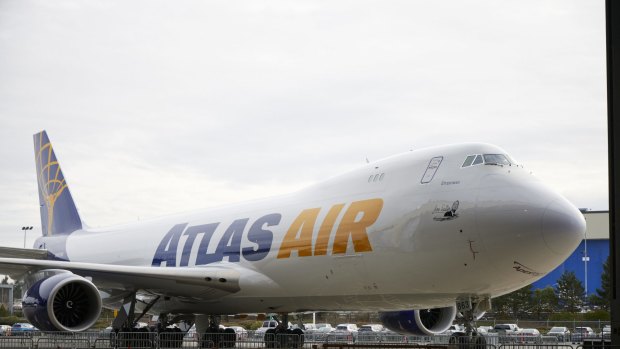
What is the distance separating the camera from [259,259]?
19812mm

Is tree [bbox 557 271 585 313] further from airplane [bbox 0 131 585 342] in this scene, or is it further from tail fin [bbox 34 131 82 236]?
airplane [bbox 0 131 585 342]

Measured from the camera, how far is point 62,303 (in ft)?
64.7

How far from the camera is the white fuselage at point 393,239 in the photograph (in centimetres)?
1449

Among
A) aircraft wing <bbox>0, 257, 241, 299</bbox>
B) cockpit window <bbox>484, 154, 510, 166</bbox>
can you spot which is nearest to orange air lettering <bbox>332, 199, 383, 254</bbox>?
cockpit window <bbox>484, 154, 510, 166</bbox>

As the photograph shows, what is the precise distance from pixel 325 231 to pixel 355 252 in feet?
3.81

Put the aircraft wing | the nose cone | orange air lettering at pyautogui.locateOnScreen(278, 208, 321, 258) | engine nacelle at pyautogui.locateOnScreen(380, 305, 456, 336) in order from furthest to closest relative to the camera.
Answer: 1. engine nacelle at pyautogui.locateOnScreen(380, 305, 456, 336)
2. the aircraft wing
3. orange air lettering at pyautogui.locateOnScreen(278, 208, 321, 258)
4. the nose cone

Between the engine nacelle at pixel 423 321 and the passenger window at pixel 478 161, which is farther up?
the passenger window at pixel 478 161

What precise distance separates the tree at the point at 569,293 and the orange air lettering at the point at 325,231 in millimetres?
51083

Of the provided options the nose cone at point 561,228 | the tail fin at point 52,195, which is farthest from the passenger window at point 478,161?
the tail fin at point 52,195

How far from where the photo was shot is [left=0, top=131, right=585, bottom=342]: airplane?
48.1 ft

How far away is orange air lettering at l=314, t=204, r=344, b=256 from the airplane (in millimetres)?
37

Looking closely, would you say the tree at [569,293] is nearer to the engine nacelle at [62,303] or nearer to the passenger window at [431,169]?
the engine nacelle at [62,303]

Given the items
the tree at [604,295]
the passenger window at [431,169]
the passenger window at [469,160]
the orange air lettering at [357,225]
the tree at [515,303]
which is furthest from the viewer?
the tree at [604,295]

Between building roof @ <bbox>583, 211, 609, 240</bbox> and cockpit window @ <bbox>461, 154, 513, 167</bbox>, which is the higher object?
building roof @ <bbox>583, 211, 609, 240</bbox>
